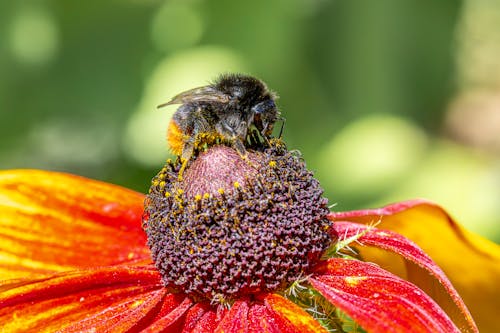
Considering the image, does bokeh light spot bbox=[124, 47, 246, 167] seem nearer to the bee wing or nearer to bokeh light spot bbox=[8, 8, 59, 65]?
bokeh light spot bbox=[8, 8, 59, 65]

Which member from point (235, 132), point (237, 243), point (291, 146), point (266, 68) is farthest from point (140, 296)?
point (266, 68)

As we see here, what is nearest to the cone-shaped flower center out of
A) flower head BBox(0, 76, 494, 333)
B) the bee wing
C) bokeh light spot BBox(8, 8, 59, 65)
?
flower head BBox(0, 76, 494, 333)

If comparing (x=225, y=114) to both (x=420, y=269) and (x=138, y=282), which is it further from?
(x=420, y=269)

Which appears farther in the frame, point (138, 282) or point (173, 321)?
point (138, 282)

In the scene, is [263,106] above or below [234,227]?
above

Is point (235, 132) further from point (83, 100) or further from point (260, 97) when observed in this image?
point (83, 100)

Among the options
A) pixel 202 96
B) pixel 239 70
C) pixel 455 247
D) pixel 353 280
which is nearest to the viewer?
pixel 353 280

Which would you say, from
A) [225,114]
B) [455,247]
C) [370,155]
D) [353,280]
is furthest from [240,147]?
[370,155]

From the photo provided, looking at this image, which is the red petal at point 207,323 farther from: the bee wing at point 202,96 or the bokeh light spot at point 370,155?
the bokeh light spot at point 370,155
